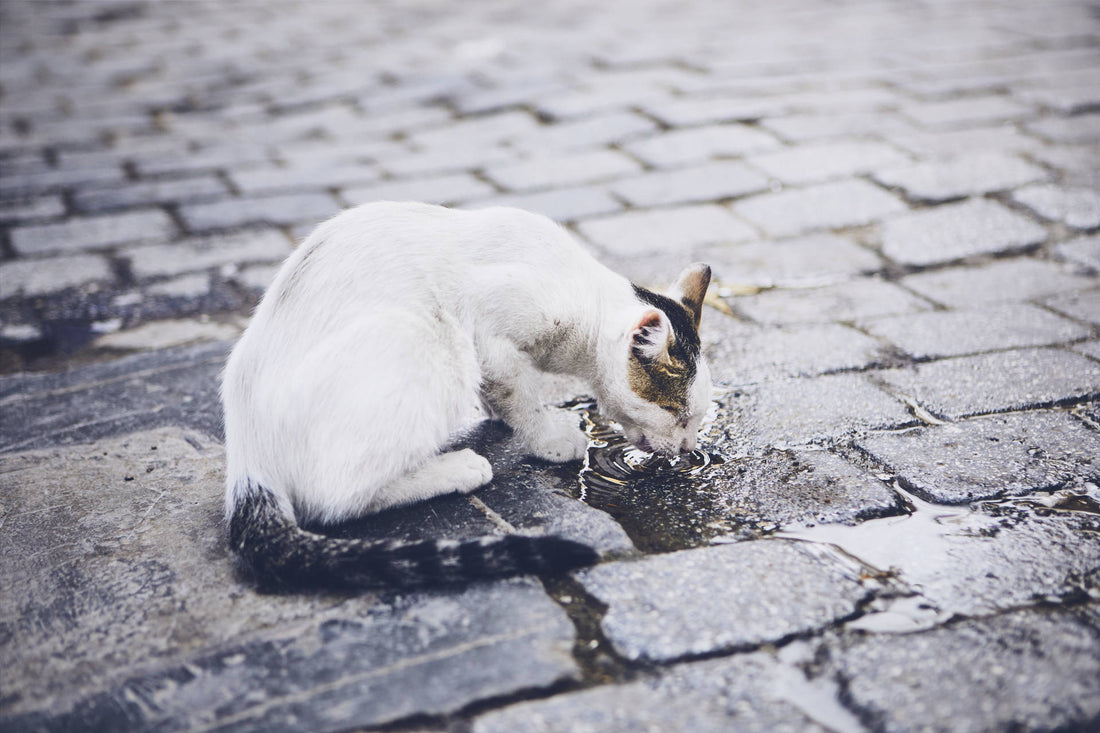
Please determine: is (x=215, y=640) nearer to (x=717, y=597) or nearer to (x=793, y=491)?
(x=717, y=597)

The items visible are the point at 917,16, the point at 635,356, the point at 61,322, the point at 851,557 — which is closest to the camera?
the point at 851,557

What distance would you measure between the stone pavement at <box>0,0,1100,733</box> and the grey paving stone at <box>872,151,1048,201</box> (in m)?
0.02

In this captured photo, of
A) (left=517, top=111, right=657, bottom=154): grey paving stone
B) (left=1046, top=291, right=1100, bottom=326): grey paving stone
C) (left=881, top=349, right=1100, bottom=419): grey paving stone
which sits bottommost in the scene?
(left=881, top=349, right=1100, bottom=419): grey paving stone

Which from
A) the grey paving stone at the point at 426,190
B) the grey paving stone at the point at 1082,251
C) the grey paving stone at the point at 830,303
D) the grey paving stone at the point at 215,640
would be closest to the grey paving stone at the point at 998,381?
the grey paving stone at the point at 830,303

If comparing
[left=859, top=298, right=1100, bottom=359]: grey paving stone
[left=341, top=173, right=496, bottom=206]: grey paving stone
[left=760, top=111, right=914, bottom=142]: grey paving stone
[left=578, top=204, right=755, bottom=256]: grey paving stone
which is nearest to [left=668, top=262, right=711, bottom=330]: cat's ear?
[left=859, top=298, right=1100, bottom=359]: grey paving stone

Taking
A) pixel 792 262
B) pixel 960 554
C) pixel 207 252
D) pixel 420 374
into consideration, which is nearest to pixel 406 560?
pixel 420 374

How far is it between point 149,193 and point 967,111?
4.77 meters

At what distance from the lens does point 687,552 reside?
2.14 m

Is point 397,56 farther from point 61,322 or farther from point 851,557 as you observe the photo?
point 851,557

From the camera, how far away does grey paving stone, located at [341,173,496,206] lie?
4527 millimetres

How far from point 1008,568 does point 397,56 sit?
255 inches

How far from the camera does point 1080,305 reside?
339 cm

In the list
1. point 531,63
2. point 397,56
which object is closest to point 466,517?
point 531,63

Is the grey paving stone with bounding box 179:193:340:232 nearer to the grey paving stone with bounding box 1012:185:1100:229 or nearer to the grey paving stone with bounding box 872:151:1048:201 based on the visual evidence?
the grey paving stone with bounding box 872:151:1048:201
